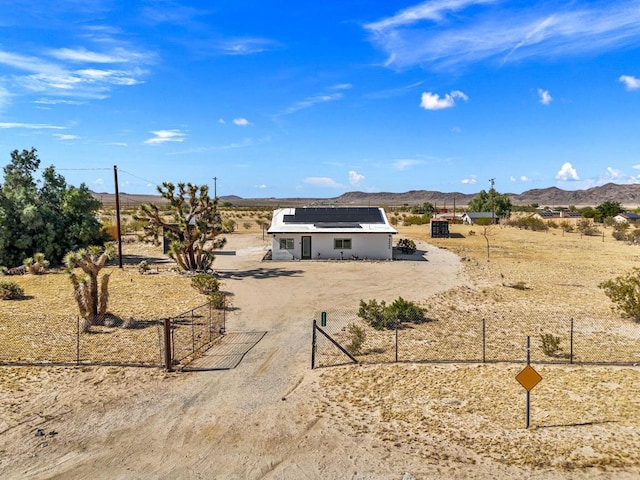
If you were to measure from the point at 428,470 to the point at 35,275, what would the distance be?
99.4ft

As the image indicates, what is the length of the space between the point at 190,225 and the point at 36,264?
10.5 m

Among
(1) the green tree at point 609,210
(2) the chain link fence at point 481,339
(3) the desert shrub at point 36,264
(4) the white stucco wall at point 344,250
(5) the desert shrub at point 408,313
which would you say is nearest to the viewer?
(2) the chain link fence at point 481,339

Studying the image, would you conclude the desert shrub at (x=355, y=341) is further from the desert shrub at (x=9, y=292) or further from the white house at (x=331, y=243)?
the white house at (x=331, y=243)

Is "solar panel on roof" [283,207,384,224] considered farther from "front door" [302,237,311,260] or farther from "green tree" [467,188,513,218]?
"green tree" [467,188,513,218]

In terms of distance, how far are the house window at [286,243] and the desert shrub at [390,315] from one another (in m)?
18.6

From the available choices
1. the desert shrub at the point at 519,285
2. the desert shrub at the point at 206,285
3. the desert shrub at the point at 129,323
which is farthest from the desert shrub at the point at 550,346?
the desert shrub at the point at 206,285

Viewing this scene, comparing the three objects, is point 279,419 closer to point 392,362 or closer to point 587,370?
point 392,362

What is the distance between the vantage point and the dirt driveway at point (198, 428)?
9.20 meters

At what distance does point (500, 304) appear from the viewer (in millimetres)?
23062

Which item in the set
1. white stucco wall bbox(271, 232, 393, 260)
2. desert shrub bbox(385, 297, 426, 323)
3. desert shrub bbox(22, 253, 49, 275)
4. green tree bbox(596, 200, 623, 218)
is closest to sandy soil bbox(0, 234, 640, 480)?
desert shrub bbox(385, 297, 426, 323)

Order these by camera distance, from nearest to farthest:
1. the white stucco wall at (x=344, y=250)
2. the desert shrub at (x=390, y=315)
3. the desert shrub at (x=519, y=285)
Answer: the desert shrub at (x=390, y=315), the desert shrub at (x=519, y=285), the white stucco wall at (x=344, y=250)

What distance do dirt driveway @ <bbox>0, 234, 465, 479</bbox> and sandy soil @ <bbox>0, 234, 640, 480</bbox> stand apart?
34 millimetres

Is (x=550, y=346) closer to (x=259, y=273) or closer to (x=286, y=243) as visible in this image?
(x=259, y=273)

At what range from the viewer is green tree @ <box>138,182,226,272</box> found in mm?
31922
